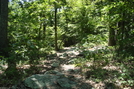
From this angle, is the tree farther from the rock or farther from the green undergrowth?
the green undergrowth

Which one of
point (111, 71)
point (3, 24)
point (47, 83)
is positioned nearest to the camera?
point (47, 83)

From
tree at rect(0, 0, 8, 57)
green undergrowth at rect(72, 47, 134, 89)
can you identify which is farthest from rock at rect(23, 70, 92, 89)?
tree at rect(0, 0, 8, 57)

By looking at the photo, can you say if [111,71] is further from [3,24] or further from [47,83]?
[3,24]

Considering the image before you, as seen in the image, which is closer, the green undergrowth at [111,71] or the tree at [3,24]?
the green undergrowth at [111,71]

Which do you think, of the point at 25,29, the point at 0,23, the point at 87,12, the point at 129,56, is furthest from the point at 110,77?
the point at 87,12

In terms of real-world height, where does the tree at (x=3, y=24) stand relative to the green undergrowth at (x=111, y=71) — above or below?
above

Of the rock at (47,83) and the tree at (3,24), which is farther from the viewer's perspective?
the tree at (3,24)

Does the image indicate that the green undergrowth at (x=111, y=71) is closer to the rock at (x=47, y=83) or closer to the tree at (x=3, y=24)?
the rock at (x=47, y=83)

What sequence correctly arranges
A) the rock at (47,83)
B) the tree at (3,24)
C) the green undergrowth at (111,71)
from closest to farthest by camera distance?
the rock at (47,83)
the green undergrowth at (111,71)
the tree at (3,24)

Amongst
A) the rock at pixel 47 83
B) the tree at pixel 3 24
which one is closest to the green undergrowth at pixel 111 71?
the rock at pixel 47 83

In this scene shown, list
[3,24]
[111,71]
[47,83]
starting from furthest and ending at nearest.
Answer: [3,24] < [111,71] < [47,83]

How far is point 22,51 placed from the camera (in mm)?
4172

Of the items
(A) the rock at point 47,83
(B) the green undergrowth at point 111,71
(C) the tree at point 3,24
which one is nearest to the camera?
(A) the rock at point 47,83

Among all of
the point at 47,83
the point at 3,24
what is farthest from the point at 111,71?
the point at 3,24
